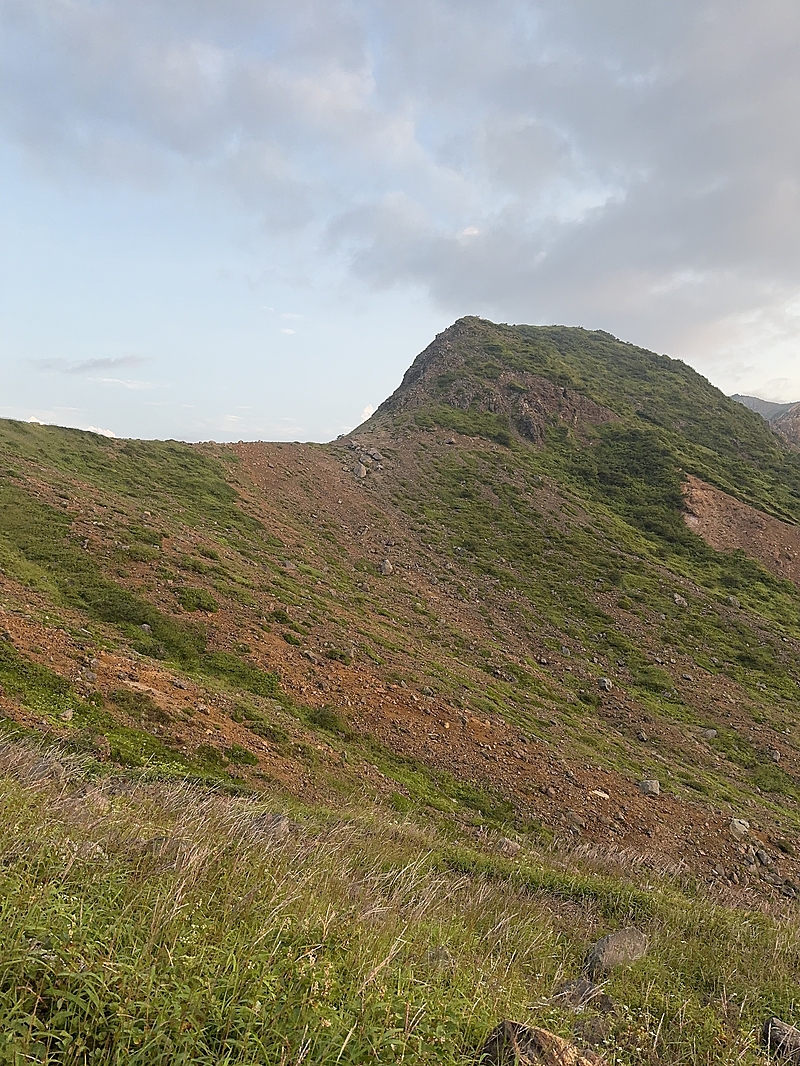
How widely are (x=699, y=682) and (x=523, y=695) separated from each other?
826 cm

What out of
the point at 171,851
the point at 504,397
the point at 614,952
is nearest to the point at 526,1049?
the point at 171,851

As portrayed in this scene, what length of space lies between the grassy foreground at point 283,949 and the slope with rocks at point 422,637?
3.50 m

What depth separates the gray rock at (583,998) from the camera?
448 cm

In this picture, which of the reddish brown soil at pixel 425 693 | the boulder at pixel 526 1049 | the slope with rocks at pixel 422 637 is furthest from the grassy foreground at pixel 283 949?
the reddish brown soil at pixel 425 693

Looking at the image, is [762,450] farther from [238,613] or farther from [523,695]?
[238,613]

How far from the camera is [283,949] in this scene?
11.4 ft

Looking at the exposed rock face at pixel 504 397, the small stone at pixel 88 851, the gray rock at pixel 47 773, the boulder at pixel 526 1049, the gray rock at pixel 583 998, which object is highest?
the exposed rock face at pixel 504 397

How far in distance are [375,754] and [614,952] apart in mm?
6930

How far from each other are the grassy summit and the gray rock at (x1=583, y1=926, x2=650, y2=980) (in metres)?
0.21

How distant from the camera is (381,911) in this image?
464 centimetres

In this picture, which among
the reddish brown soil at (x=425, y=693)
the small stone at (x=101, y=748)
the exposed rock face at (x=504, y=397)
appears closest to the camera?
the small stone at (x=101, y=748)

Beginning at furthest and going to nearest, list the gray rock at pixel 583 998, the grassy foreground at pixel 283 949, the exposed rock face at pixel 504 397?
the exposed rock face at pixel 504 397 → the gray rock at pixel 583 998 → the grassy foreground at pixel 283 949

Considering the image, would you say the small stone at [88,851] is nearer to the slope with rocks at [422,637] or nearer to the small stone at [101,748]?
the small stone at [101,748]

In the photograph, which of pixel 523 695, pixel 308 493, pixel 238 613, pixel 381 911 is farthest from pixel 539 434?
pixel 381 911
